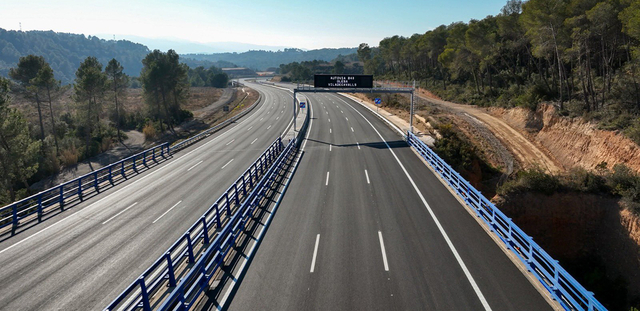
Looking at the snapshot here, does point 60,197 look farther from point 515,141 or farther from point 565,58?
point 565,58

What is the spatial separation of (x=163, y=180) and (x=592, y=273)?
25.8 metres

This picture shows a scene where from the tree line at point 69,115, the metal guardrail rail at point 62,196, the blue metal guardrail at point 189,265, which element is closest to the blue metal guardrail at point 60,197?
the metal guardrail rail at point 62,196

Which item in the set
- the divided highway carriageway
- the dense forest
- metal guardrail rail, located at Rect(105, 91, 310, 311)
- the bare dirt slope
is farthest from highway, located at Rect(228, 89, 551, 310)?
the dense forest

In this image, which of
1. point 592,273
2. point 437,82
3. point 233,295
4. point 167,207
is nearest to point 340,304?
point 233,295

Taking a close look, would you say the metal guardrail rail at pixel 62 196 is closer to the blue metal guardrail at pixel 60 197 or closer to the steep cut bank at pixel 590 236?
the blue metal guardrail at pixel 60 197

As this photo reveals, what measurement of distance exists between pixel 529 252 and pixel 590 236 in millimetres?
12647

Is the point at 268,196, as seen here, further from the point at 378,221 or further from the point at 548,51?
the point at 548,51

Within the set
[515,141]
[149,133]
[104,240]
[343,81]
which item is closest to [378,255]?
[104,240]

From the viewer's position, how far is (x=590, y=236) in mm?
20312

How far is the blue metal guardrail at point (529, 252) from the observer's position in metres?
8.97

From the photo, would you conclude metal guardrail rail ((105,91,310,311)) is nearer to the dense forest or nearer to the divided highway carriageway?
the divided highway carriageway

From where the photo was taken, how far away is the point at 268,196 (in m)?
19.2

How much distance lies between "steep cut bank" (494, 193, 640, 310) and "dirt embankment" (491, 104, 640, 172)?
25.2 ft

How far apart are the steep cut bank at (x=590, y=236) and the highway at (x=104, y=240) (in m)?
18.5
